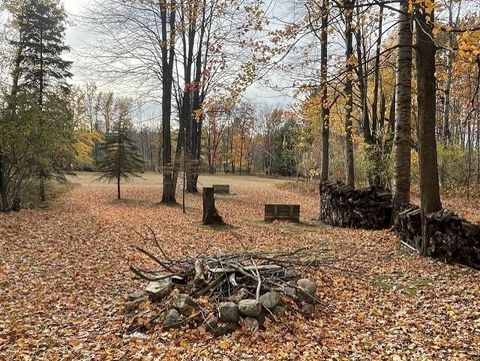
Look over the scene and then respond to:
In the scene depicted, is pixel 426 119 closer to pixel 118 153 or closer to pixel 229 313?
pixel 229 313

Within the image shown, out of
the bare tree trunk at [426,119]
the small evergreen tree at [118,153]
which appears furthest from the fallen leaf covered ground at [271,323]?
the small evergreen tree at [118,153]

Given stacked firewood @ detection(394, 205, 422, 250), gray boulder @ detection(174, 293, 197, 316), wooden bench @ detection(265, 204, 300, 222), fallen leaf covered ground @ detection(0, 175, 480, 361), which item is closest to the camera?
fallen leaf covered ground @ detection(0, 175, 480, 361)

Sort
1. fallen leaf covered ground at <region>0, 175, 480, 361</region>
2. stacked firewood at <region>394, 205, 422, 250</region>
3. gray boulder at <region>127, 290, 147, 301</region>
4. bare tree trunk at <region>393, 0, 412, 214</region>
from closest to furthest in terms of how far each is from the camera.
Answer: fallen leaf covered ground at <region>0, 175, 480, 361</region>, gray boulder at <region>127, 290, 147, 301</region>, stacked firewood at <region>394, 205, 422, 250</region>, bare tree trunk at <region>393, 0, 412, 214</region>

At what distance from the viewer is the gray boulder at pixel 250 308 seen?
15.4 feet

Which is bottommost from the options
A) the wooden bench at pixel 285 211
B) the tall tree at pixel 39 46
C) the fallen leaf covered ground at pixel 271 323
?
A: the fallen leaf covered ground at pixel 271 323

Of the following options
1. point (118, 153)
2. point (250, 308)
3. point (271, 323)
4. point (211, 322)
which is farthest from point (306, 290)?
point (118, 153)

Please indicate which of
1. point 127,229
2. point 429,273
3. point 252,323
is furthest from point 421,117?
point 127,229

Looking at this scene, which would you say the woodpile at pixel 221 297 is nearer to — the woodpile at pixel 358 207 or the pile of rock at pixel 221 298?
the pile of rock at pixel 221 298

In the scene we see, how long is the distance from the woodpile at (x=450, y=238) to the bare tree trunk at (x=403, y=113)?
1.78 meters

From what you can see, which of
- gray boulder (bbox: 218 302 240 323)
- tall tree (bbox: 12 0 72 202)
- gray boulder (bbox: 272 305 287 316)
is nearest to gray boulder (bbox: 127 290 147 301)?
gray boulder (bbox: 218 302 240 323)

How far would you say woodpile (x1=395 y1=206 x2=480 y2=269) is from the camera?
603 centimetres

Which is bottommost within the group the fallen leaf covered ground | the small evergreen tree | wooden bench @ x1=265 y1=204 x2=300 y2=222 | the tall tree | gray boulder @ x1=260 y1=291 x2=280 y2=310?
the fallen leaf covered ground

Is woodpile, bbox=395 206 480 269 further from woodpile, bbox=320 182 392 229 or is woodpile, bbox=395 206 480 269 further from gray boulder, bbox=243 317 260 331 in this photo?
gray boulder, bbox=243 317 260 331

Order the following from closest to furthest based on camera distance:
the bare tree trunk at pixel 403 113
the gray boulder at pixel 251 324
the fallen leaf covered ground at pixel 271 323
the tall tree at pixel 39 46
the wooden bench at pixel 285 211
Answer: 1. the fallen leaf covered ground at pixel 271 323
2. the gray boulder at pixel 251 324
3. the bare tree trunk at pixel 403 113
4. the wooden bench at pixel 285 211
5. the tall tree at pixel 39 46
